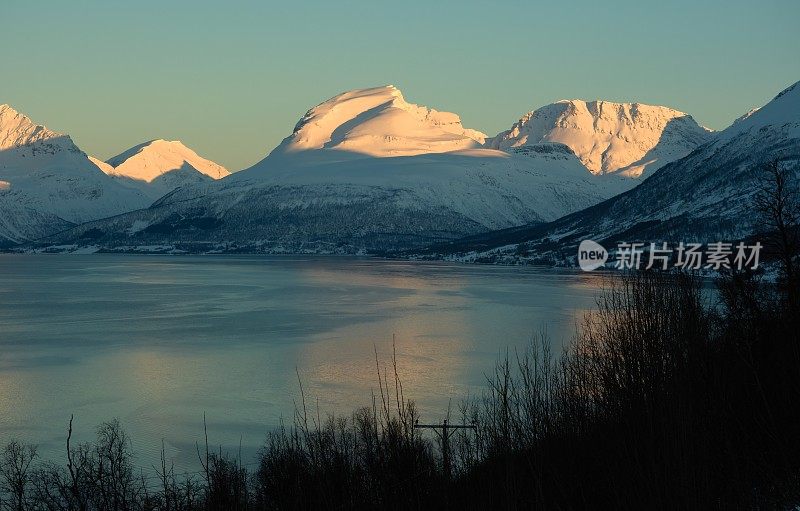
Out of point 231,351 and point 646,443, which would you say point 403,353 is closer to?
point 231,351

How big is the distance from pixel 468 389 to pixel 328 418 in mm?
9131

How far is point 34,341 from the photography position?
61.6 meters

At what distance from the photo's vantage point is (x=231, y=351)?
56.3m

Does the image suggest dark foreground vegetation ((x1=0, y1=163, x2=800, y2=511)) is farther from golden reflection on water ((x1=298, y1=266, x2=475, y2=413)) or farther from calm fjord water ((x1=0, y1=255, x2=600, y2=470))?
calm fjord water ((x1=0, y1=255, x2=600, y2=470))

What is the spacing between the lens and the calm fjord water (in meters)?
36.6

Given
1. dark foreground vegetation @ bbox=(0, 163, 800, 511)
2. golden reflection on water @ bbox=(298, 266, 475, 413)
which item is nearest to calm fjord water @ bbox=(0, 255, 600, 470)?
golden reflection on water @ bbox=(298, 266, 475, 413)

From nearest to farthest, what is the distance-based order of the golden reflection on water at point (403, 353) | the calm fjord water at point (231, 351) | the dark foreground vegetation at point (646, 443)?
the dark foreground vegetation at point (646, 443), the calm fjord water at point (231, 351), the golden reflection on water at point (403, 353)

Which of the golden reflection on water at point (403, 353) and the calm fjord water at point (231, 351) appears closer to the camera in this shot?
the calm fjord water at point (231, 351)

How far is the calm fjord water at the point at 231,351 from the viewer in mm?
36562

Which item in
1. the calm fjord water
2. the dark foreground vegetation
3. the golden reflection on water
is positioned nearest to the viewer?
the dark foreground vegetation

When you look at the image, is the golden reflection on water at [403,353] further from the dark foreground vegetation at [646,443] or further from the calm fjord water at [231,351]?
the dark foreground vegetation at [646,443]

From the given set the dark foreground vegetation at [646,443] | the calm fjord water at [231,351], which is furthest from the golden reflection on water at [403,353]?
the dark foreground vegetation at [646,443]

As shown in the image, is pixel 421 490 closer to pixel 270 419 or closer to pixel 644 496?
pixel 644 496

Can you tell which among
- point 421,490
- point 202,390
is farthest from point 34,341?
point 421,490
